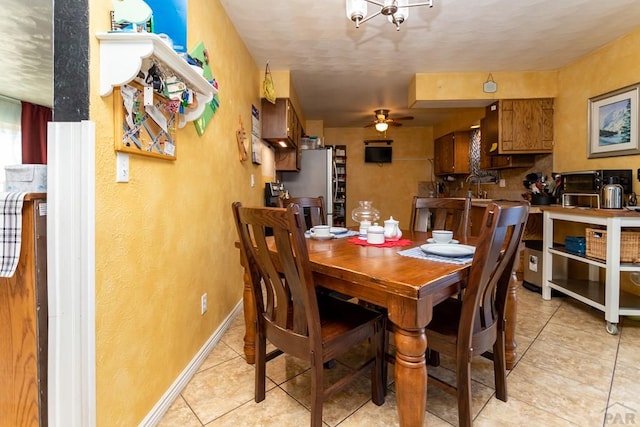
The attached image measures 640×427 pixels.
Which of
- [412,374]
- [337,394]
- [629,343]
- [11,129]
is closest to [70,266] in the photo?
[11,129]

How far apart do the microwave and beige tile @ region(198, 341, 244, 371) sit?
11.0 feet

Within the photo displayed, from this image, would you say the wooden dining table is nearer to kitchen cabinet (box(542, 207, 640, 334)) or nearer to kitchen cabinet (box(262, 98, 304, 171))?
kitchen cabinet (box(542, 207, 640, 334))

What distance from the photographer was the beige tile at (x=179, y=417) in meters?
1.35

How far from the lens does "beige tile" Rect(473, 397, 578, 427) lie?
52.5 inches

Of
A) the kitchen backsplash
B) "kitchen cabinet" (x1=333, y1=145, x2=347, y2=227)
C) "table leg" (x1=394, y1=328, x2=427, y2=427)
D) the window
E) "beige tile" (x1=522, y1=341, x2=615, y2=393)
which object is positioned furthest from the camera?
"kitchen cabinet" (x1=333, y1=145, x2=347, y2=227)

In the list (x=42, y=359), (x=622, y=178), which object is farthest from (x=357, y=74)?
(x=42, y=359)

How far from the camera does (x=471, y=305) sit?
1.14 meters

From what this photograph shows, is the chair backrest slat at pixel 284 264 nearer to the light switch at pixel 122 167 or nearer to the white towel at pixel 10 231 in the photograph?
the light switch at pixel 122 167

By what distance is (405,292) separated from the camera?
977mm

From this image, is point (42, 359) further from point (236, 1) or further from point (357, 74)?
point (357, 74)

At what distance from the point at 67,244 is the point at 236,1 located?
2.00m

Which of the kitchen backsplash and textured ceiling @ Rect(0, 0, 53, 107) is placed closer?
textured ceiling @ Rect(0, 0, 53, 107)

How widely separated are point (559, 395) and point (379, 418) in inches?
37.7

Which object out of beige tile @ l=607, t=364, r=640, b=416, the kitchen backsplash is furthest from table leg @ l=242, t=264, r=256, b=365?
the kitchen backsplash
